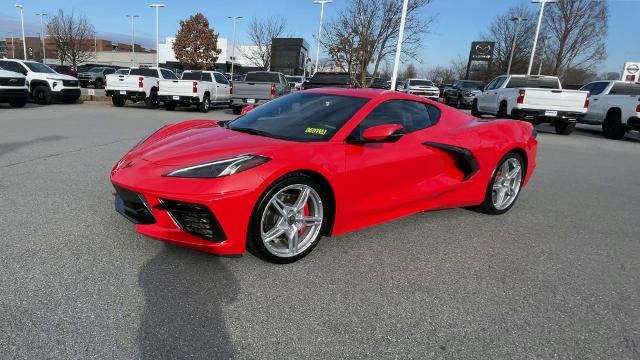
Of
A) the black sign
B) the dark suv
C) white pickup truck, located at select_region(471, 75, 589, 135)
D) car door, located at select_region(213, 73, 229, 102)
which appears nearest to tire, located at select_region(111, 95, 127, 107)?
car door, located at select_region(213, 73, 229, 102)

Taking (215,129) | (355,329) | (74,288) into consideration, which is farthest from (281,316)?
(215,129)

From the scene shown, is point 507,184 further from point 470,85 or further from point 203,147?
point 470,85

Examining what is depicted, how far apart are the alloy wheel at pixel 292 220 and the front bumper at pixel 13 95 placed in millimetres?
14771

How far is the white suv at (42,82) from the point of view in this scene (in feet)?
52.4

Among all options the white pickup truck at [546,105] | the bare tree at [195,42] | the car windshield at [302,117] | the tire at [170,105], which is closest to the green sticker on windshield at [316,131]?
the car windshield at [302,117]

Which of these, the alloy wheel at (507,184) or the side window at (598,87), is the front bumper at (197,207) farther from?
the side window at (598,87)

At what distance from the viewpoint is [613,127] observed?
44.7 ft

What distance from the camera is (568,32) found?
37281 mm

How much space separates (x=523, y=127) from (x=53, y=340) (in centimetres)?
470

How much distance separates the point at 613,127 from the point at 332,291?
1464 centimetres

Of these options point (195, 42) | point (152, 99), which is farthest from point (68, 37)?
point (152, 99)

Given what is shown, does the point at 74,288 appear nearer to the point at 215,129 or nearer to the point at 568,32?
the point at 215,129

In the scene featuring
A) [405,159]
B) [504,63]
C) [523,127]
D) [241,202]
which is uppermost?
[504,63]

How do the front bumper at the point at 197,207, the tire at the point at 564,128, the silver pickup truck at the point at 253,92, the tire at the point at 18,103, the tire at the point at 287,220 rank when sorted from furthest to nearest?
the silver pickup truck at the point at 253,92 < the tire at the point at 18,103 < the tire at the point at 564,128 < the tire at the point at 287,220 < the front bumper at the point at 197,207
